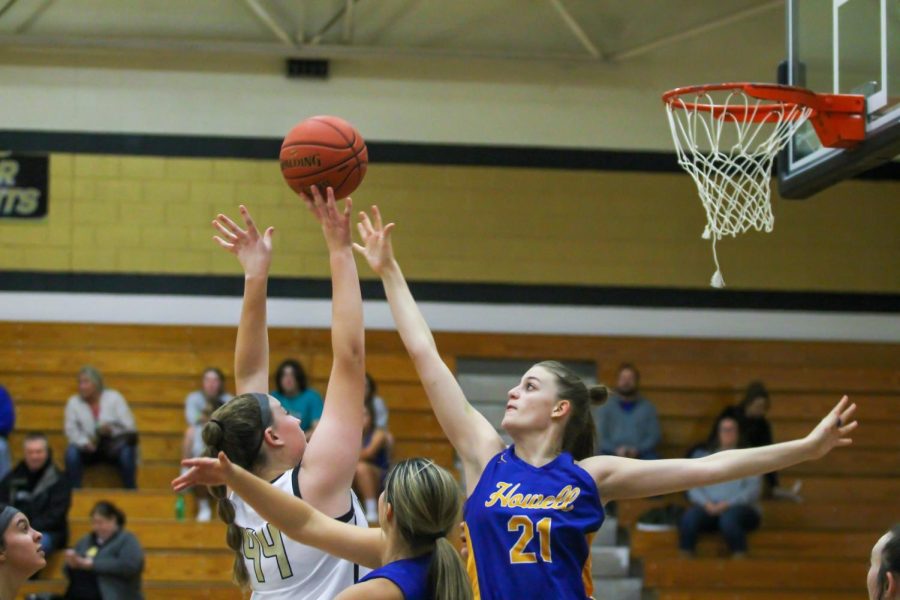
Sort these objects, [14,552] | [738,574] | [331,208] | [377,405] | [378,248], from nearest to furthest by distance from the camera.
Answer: [14,552], [331,208], [378,248], [738,574], [377,405]

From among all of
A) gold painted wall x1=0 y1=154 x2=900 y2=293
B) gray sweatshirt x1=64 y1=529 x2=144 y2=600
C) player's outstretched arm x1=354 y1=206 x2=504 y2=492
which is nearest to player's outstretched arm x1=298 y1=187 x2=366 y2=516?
player's outstretched arm x1=354 y1=206 x2=504 y2=492

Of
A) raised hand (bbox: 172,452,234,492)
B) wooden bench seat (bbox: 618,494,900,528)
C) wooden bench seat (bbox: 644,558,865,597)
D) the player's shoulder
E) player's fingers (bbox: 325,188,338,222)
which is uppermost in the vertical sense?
player's fingers (bbox: 325,188,338,222)

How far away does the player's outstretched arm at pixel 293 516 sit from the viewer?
272cm

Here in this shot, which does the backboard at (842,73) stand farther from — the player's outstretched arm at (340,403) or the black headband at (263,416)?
the black headband at (263,416)

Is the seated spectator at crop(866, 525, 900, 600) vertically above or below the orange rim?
below

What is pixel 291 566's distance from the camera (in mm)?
3217

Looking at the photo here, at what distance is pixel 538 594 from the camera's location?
129 inches

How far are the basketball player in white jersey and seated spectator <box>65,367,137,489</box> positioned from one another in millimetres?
7216

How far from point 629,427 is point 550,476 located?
292 inches

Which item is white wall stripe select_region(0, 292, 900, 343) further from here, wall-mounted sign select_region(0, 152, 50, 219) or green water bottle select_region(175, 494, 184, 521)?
green water bottle select_region(175, 494, 184, 521)

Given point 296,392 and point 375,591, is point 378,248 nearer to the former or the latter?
point 375,591

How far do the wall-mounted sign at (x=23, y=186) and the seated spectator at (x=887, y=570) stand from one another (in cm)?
993

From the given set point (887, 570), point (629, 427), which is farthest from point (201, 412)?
point (887, 570)

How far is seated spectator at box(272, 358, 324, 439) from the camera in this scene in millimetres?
10391
